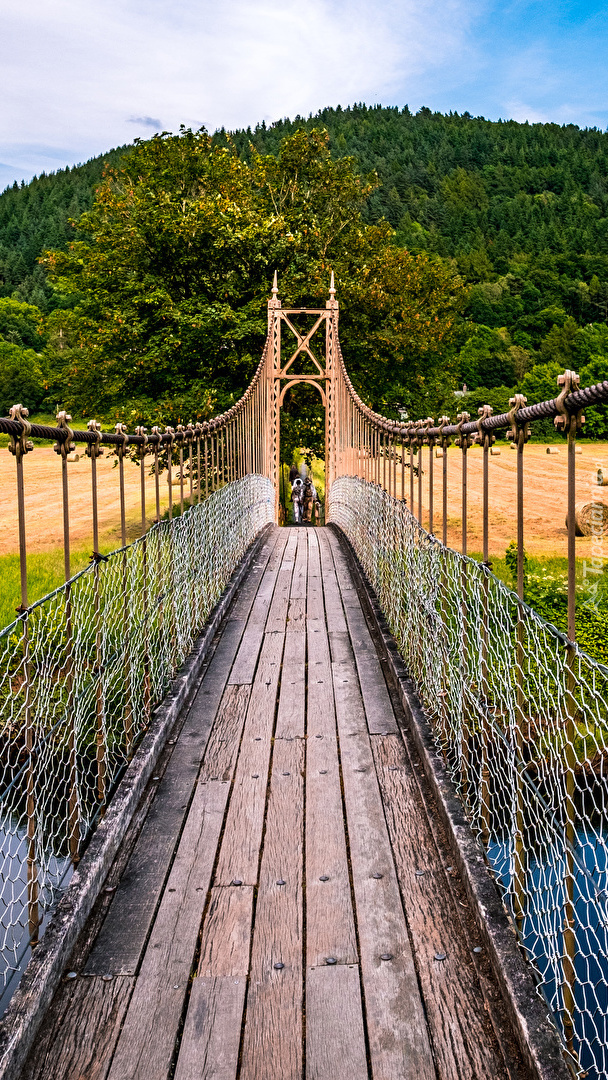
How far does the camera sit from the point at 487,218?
193 feet

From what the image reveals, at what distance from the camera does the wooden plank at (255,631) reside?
3.71 metres

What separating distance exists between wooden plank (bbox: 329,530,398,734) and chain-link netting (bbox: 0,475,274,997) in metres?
0.78

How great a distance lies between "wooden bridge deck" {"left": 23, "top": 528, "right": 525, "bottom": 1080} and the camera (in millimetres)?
1508

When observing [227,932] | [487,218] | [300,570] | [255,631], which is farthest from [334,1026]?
[487,218]

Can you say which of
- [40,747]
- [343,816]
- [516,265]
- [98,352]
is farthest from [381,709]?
[516,265]

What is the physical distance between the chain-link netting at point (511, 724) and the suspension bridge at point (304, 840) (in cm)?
2

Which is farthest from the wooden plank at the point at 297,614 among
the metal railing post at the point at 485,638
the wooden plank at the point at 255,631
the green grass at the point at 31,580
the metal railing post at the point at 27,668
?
the green grass at the point at 31,580

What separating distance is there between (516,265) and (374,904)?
46.1 m

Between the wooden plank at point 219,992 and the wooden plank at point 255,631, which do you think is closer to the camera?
the wooden plank at point 219,992

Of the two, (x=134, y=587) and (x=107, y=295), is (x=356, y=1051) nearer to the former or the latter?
(x=134, y=587)

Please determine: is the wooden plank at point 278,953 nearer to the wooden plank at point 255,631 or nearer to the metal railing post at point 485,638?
the metal railing post at point 485,638

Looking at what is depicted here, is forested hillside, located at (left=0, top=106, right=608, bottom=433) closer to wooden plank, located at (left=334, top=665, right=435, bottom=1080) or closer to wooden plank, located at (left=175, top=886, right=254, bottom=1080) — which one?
wooden plank, located at (left=334, top=665, right=435, bottom=1080)

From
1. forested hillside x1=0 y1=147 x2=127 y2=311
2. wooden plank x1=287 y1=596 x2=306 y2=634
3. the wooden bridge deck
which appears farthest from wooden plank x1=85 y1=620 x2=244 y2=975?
forested hillside x1=0 y1=147 x2=127 y2=311

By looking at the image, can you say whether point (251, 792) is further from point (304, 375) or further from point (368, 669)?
point (304, 375)
